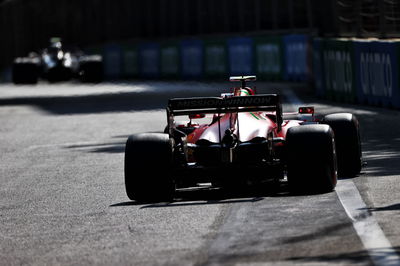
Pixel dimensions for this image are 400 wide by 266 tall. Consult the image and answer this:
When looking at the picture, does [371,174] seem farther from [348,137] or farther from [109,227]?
[109,227]

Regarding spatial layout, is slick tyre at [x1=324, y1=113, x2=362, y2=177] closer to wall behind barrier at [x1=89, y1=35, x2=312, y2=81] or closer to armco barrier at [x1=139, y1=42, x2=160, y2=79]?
wall behind barrier at [x1=89, y1=35, x2=312, y2=81]

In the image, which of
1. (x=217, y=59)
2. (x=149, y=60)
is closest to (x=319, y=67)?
(x=217, y=59)

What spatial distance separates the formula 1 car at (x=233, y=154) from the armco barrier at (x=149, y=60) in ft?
116

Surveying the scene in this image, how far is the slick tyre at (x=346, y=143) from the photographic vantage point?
43.0 ft

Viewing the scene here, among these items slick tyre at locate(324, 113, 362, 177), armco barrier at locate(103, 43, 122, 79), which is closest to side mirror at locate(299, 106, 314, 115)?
slick tyre at locate(324, 113, 362, 177)

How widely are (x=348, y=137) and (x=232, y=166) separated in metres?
1.50

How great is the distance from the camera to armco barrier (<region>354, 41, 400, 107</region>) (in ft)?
78.2

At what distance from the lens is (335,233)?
934 cm

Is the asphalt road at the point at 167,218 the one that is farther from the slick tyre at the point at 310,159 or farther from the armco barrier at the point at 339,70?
the armco barrier at the point at 339,70

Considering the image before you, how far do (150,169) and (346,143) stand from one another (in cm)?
210

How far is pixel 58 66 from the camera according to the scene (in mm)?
47094

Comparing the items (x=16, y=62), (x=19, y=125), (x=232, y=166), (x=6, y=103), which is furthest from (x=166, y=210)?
(x=16, y=62)

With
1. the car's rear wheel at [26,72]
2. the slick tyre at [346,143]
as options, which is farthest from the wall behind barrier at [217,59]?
the slick tyre at [346,143]

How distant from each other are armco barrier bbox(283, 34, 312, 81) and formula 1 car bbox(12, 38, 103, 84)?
933cm
